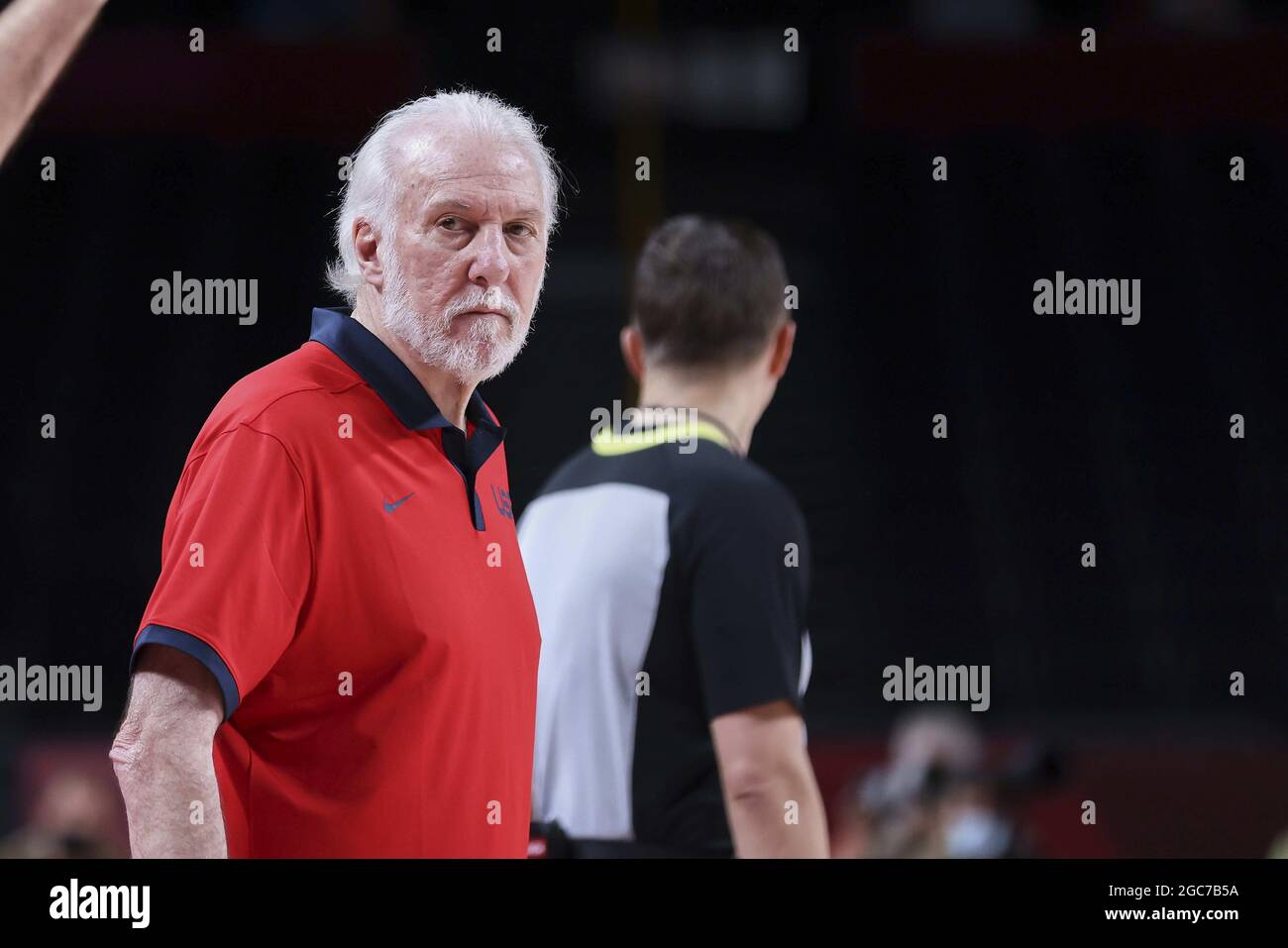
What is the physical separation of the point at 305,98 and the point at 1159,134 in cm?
421

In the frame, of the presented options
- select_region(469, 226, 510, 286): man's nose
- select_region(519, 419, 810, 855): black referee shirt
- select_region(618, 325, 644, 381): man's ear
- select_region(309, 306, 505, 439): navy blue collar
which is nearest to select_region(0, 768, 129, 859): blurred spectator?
select_region(519, 419, 810, 855): black referee shirt

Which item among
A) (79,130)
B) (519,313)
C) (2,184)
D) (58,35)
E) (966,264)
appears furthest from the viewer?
(966,264)

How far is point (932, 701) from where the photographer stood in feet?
15.6

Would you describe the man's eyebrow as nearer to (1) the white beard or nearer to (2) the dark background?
(1) the white beard

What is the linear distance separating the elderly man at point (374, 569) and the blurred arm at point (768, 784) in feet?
0.84

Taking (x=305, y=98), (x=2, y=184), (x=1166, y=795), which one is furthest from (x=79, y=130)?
(x=1166, y=795)

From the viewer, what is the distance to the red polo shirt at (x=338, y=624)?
126cm

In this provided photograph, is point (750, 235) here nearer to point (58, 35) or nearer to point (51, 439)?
point (58, 35)

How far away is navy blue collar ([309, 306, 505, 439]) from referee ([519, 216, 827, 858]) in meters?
0.34

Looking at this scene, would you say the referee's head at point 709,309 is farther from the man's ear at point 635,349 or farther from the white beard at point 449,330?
the white beard at point 449,330

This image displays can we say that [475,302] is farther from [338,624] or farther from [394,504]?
[338,624]

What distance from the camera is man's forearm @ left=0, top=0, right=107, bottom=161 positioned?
3.90 ft

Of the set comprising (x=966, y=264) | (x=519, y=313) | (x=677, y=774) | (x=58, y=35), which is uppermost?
(x=966, y=264)
